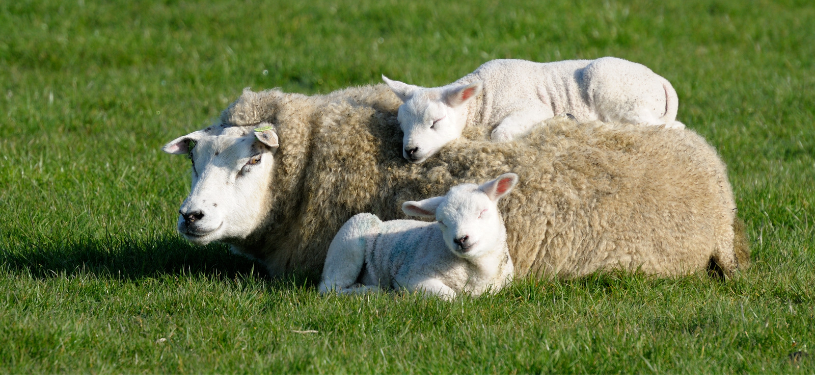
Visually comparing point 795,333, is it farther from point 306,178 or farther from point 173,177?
point 173,177

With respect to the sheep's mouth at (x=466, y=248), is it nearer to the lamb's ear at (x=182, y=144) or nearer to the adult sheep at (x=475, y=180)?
the adult sheep at (x=475, y=180)

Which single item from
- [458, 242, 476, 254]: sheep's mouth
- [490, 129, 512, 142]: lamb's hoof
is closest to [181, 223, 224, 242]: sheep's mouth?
[458, 242, 476, 254]: sheep's mouth

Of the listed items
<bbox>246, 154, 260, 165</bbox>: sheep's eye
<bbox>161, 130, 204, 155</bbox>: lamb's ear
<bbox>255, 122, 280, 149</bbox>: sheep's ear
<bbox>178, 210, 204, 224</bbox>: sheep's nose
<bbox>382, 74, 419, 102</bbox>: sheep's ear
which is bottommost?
<bbox>178, 210, 204, 224</bbox>: sheep's nose

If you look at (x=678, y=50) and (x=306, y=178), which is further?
(x=678, y=50)

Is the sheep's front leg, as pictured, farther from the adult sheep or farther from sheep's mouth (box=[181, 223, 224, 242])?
sheep's mouth (box=[181, 223, 224, 242])

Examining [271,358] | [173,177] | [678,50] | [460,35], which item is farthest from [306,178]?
[678,50]

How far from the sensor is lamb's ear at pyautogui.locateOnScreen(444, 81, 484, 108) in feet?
18.1

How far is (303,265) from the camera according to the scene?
5633 millimetres

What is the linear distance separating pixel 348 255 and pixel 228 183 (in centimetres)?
85

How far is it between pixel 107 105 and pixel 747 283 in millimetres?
7165

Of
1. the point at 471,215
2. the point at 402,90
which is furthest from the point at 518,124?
the point at 471,215

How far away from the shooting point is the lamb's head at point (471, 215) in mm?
4566

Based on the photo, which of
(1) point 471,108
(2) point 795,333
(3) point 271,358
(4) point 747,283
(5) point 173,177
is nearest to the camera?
(3) point 271,358

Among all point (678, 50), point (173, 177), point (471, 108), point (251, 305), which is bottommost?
point (678, 50)
